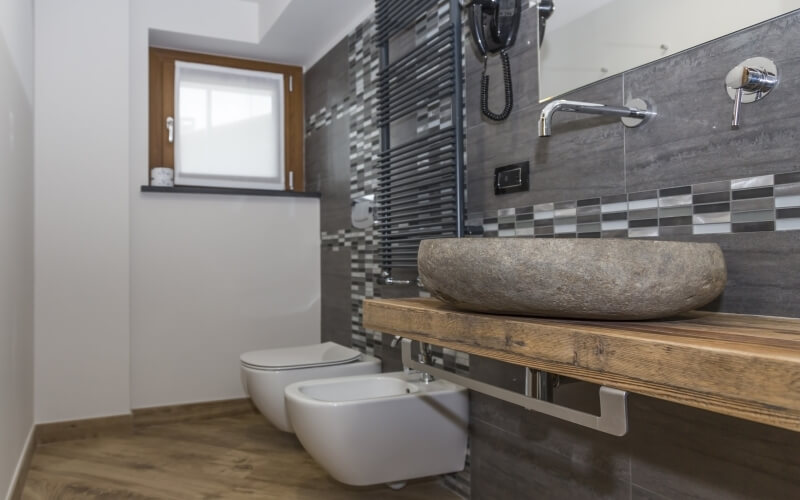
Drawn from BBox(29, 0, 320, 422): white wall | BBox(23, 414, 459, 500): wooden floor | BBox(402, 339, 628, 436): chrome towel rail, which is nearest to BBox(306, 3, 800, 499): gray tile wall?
BBox(402, 339, 628, 436): chrome towel rail

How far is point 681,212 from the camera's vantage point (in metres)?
1.28

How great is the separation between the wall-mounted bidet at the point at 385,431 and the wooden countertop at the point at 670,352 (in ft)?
2.24

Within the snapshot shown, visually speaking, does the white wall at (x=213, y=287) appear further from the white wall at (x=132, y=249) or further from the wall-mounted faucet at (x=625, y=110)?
the wall-mounted faucet at (x=625, y=110)

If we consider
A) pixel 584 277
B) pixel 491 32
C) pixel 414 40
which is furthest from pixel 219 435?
pixel 584 277

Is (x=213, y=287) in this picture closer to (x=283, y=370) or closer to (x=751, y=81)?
(x=283, y=370)

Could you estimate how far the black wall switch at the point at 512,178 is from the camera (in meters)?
1.75

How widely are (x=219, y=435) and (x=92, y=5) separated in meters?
2.09

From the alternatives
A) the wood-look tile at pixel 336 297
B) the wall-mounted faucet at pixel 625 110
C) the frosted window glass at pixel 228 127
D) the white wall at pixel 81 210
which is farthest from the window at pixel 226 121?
the wall-mounted faucet at pixel 625 110

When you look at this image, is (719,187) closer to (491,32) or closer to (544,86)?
(544,86)

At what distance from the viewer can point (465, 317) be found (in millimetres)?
1123

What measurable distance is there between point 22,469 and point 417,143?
1843 mm

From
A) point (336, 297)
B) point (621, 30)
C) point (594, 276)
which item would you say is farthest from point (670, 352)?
point (336, 297)

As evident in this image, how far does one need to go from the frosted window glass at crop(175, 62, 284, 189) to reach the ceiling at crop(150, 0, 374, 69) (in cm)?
13

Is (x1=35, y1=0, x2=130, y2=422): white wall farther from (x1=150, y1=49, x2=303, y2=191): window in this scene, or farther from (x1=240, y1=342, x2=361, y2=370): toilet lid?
(x1=240, y1=342, x2=361, y2=370): toilet lid
